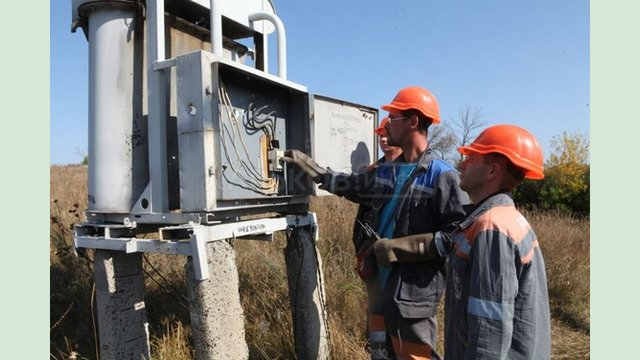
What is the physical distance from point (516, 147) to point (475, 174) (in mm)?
199

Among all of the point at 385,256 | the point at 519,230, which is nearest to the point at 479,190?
the point at 519,230

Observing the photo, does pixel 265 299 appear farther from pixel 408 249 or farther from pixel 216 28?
pixel 216 28

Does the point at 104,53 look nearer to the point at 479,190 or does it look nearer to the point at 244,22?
the point at 244,22

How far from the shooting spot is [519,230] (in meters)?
1.56

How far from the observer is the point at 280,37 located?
3.17m

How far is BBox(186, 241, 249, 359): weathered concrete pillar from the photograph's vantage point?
7.32 feet

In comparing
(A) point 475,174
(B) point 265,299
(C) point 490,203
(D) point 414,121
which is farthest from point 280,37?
(B) point 265,299

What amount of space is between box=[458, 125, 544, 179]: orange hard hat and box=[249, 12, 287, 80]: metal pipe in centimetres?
185

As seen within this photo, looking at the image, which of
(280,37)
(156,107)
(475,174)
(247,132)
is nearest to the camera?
(475,174)

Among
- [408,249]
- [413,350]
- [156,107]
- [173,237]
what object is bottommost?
[413,350]

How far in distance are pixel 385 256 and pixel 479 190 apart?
806mm

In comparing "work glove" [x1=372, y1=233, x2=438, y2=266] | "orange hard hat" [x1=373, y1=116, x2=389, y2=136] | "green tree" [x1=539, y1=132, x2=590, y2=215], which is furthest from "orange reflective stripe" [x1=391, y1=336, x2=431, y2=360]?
"green tree" [x1=539, y1=132, x2=590, y2=215]

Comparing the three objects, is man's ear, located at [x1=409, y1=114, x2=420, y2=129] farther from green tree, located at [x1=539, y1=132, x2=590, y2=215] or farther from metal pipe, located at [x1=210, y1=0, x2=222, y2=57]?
green tree, located at [x1=539, y1=132, x2=590, y2=215]

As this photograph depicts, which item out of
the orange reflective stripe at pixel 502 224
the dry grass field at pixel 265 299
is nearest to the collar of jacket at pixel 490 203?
the orange reflective stripe at pixel 502 224
